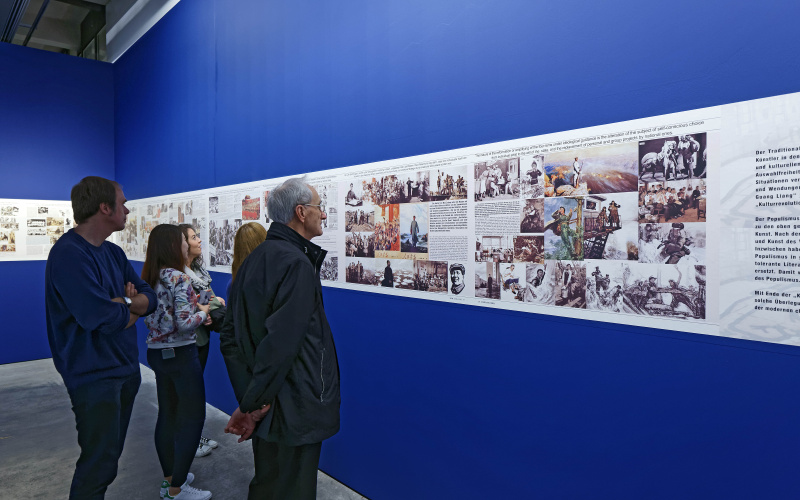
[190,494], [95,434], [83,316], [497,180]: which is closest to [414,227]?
[497,180]

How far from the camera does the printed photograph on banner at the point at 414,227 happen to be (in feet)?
9.10

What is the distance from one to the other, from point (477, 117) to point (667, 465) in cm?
180

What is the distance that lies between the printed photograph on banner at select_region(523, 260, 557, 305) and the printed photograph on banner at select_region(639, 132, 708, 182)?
1.82ft

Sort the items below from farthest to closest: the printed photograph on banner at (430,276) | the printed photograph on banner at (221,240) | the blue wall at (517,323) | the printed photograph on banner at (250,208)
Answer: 1. the printed photograph on banner at (221,240)
2. the printed photograph on banner at (250,208)
3. the printed photograph on banner at (430,276)
4. the blue wall at (517,323)

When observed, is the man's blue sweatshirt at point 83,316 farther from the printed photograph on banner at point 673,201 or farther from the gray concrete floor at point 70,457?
the printed photograph on banner at point 673,201

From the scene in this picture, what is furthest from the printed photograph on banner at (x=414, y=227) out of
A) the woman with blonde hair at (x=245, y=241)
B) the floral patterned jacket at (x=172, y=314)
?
the floral patterned jacket at (x=172, y=314)

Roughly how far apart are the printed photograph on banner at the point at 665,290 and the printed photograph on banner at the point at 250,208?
10.2 feet

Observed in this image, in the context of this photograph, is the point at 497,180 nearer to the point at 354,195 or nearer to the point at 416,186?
the point at 416,186

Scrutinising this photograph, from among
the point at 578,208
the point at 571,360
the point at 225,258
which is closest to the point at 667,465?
the point at 571,360

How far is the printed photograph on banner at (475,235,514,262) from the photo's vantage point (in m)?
2.35

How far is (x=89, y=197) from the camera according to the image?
2.45 metres

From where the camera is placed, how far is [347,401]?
3385 mm

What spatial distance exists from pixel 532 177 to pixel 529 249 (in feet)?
1.12

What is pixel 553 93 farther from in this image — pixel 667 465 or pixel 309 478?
pixel 309 478
